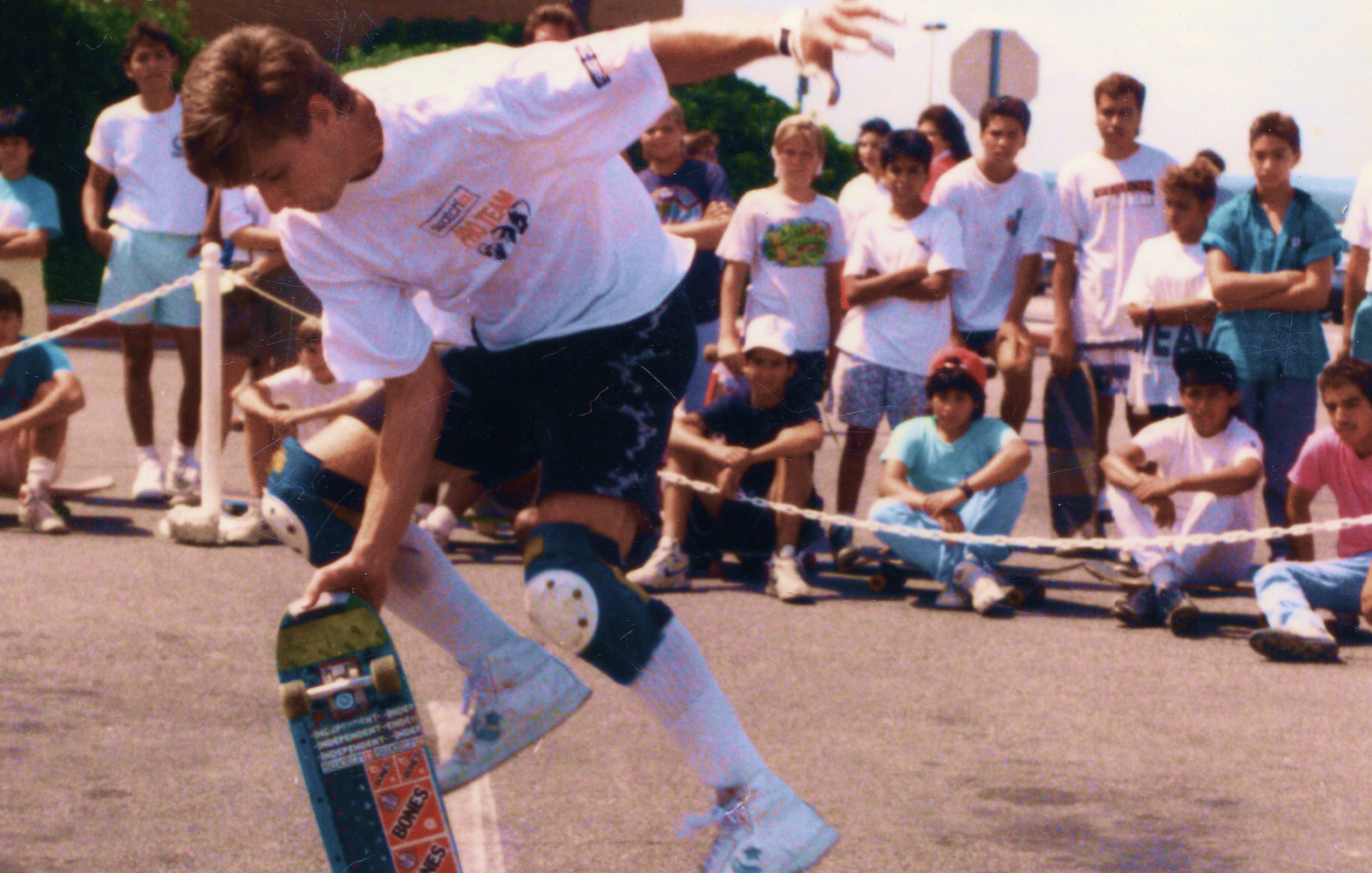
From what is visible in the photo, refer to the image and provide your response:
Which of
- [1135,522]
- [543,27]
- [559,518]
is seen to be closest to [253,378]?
[543,27]

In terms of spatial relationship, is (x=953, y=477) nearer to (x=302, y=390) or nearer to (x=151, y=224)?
(x=302, y=390)

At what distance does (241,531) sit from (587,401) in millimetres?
3919

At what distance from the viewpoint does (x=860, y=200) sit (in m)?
7.44

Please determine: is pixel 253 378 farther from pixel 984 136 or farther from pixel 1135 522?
pixel 1135 522

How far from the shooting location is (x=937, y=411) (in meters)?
6.39

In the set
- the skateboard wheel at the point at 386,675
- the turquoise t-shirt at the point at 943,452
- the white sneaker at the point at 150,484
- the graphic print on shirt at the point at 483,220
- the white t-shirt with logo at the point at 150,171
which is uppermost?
the graphic print on shirt at the point at 483,220

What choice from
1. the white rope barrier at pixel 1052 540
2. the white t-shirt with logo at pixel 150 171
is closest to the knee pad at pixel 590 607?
the white rope barrier at pixel 1052 540

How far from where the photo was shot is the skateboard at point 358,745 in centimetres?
276

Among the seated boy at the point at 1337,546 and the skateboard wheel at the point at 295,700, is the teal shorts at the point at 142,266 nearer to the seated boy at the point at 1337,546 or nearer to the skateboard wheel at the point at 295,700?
the seated boy at the point at 1337,546

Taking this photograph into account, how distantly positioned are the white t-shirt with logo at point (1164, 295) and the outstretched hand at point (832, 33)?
458cm

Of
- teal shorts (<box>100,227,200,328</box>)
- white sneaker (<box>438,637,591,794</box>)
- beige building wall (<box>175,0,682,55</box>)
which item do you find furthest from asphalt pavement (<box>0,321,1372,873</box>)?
beige building wall (<box>175,0,682,55</box>)

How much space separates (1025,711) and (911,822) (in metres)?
1.13

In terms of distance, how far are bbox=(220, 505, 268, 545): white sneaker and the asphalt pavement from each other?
358mm

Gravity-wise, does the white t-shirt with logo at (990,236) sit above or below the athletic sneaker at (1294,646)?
above
